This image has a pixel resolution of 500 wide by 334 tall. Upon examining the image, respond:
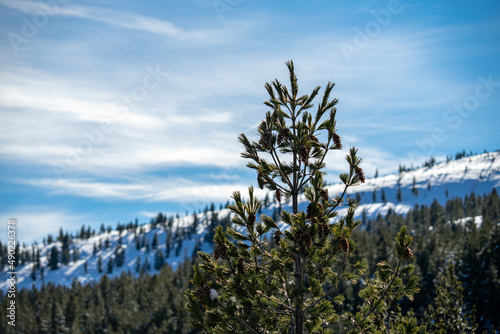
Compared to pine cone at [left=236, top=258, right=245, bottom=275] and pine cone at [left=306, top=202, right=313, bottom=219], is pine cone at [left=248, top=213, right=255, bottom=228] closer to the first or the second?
pine cone at [left=236, top=258, right=245, bottom=275]

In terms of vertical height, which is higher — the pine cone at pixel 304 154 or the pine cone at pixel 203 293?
the pine cone at pixel 304 154

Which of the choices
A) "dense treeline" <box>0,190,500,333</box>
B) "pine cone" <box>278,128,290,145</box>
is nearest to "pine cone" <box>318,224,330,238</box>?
"pine cone" <box>278,128,290,145</box>

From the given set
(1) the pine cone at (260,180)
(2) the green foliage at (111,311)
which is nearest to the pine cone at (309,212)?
(1) the pine cone at (260,180)

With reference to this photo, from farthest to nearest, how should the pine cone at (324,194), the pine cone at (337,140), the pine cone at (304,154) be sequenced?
the pine cone at (337,140) < the pine cone at (304,154) < the pine cone at (324,194)

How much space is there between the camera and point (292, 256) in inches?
291

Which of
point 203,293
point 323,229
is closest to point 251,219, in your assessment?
point 323,229

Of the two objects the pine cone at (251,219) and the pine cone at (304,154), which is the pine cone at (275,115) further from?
the pine cone at (251,219)

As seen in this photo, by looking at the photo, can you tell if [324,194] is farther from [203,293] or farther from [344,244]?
[203,293]

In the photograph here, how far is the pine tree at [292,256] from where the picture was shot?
21.8ft

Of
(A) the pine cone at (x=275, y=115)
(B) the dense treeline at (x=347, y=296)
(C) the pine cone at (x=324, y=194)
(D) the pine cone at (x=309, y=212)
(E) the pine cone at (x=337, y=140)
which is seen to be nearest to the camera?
(D) the pine cone at (x=309, y=212)

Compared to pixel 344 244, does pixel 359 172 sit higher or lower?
higher

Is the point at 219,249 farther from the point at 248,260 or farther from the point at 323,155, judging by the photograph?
the point at 323,155

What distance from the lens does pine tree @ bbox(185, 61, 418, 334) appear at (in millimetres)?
6645

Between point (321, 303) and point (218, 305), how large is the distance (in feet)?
6.22
